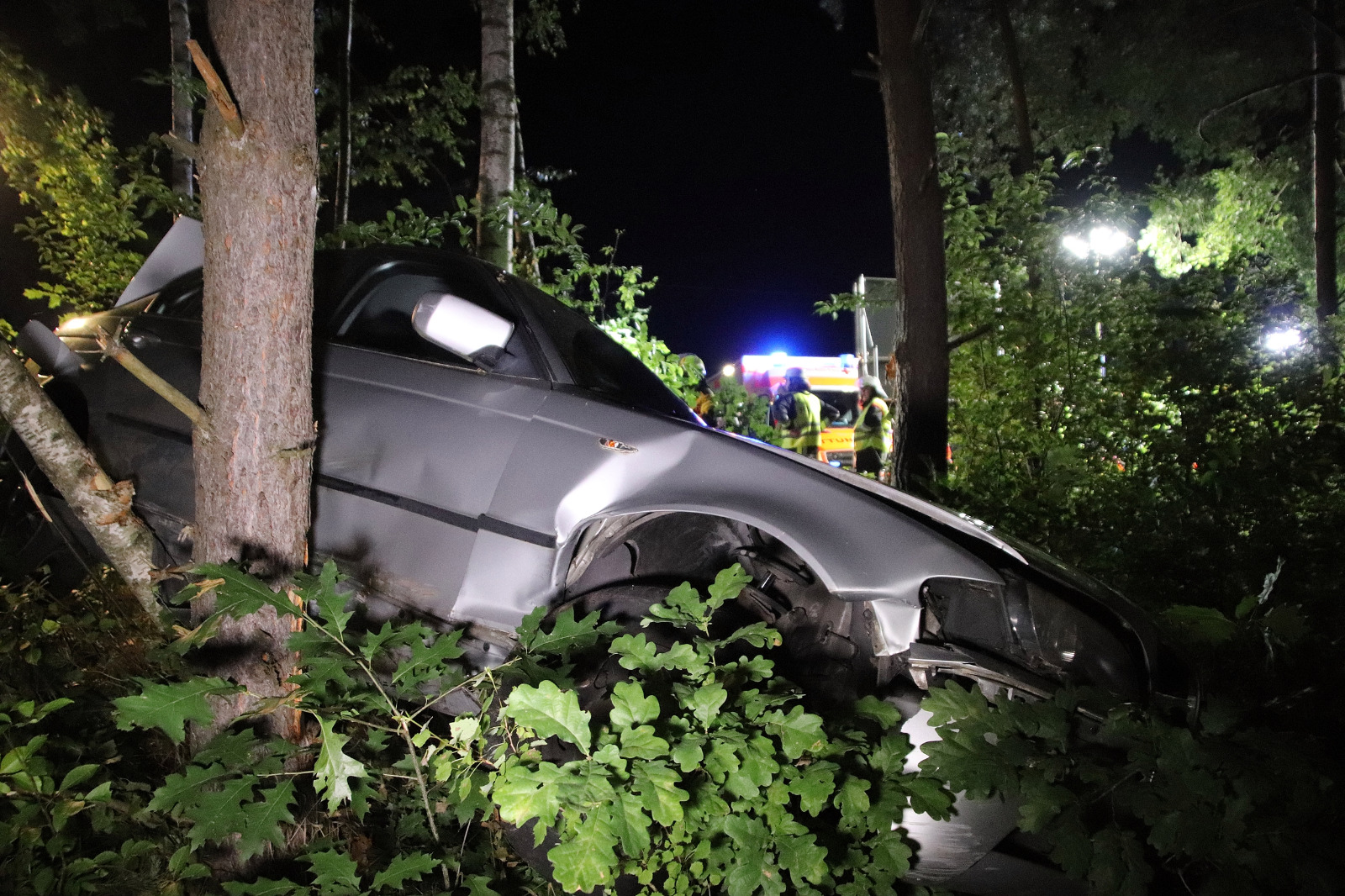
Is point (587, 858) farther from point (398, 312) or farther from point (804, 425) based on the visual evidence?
point (804, 425)

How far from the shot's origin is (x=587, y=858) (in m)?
1.10

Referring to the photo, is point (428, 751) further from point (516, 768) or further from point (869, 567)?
point (869, 567)

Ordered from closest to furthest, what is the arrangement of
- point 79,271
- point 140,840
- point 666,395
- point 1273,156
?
point 140,840
point 666,395
point 79,271
point 1273,156

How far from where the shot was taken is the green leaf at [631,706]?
1.24m

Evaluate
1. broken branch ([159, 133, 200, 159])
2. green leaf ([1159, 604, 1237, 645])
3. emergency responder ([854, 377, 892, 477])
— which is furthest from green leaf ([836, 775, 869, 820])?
emergency responder ([854, 377, 892, 477])

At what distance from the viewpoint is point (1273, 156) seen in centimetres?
1222

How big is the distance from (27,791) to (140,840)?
0.29 meters

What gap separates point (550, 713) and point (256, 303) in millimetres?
1311

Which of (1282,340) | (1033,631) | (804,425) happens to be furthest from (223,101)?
(804,425)

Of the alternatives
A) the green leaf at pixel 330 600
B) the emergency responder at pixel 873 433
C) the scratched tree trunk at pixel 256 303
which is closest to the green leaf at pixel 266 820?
the green leaf at pixel 330 600

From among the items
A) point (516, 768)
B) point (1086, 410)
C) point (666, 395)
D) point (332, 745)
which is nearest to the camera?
point (516, 768)

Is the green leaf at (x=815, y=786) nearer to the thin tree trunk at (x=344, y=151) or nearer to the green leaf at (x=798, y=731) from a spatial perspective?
the green leaf at (x=798, y=731)

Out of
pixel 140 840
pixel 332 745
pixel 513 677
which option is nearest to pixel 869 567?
pixel 513 677

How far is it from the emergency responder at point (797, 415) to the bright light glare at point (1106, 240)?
3014 mm
